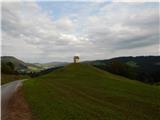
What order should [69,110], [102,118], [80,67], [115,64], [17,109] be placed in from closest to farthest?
1. [102,118]
2. [69,110]
3. [17,109]
4. [80,67]
5. [115,64]

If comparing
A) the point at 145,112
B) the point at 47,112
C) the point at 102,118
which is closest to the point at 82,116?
the point at 102,118

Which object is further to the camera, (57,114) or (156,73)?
(156,73)

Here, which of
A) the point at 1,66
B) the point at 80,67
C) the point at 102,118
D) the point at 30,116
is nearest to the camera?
the point at 102,118

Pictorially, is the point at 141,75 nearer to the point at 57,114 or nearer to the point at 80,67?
the point at 80,67

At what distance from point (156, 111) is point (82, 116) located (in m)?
6.14

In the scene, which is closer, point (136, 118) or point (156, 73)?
point (136, 118)

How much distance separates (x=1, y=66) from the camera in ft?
447

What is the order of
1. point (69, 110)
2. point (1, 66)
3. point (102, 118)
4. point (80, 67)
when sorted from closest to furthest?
point (102, 118)
point (69, 110)
point (80, 67)
point (1, 66)

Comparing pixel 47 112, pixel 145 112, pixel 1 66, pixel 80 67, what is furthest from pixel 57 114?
pixel 1 66

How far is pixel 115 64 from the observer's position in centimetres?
12419

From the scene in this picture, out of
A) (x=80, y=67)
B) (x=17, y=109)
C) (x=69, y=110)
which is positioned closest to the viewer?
(x=69, y=110)

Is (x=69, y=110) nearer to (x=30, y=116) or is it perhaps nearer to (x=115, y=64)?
(x=30, y=116)

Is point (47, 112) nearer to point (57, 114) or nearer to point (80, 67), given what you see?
point (57, 114)

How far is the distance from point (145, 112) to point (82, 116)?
5.10m
